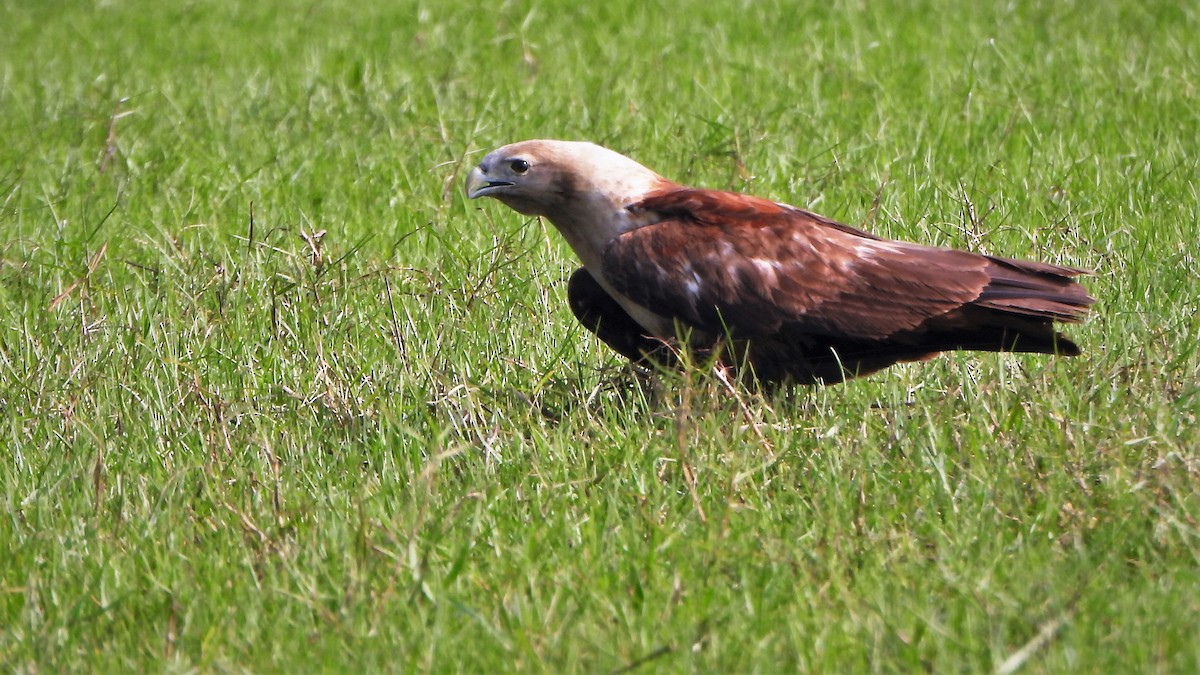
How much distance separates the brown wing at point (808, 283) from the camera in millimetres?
4875

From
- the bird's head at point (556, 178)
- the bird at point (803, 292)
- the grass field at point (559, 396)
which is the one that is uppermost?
the bird's head at point (556, 178)

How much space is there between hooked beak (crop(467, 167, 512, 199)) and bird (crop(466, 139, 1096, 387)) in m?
0.44

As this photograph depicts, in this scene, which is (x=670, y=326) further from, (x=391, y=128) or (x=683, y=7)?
(x=683, y=7)

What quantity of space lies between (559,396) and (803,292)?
0.90 meters

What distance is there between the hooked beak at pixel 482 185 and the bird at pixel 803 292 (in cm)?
44

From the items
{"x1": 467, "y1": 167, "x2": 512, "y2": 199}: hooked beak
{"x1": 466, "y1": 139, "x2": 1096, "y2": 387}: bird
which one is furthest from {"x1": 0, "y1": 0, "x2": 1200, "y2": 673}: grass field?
{"x1": 467, "y1": 167, "x2": 512, "y2": 199}: hooked beak

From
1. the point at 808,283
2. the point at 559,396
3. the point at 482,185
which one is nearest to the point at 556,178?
the point at 482,185

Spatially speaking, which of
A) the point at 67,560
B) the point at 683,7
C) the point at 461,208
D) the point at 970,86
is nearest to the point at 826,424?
the point at 67,560

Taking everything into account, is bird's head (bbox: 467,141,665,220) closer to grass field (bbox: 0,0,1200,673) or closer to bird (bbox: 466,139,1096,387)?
bird (bbox: 466,139,1096,387)

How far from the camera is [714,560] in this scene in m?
3.81

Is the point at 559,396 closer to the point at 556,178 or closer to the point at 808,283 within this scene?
the point at 556,178

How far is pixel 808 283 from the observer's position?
4.96 m

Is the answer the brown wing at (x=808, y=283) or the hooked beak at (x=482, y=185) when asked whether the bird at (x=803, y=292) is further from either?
the hooked beak at (x=482, y=185)

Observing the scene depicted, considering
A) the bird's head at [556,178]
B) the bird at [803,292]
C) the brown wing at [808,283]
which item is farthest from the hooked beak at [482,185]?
the brown wing at [808,283]
